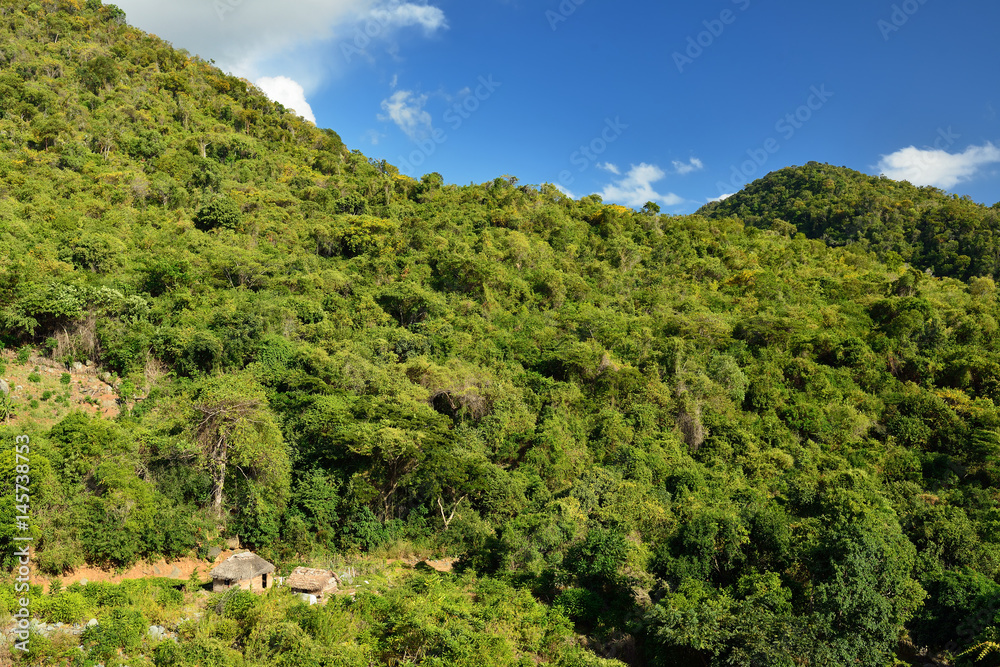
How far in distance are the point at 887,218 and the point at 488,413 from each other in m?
47.7

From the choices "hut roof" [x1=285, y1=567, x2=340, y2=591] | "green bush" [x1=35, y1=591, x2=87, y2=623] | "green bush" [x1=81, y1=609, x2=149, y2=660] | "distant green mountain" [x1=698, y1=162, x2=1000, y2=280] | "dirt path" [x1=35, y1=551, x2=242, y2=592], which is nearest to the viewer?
"green bush" [x1=81, y1=609, x2=149, y2=660]

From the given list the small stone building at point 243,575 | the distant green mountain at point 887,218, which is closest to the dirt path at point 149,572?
the small stone building at point 243,575

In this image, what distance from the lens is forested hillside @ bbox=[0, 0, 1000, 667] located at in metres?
11.5

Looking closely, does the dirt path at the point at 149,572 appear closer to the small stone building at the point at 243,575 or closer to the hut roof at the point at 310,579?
the small stone building at the point at 243,575

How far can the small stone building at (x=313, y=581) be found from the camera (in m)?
12.9

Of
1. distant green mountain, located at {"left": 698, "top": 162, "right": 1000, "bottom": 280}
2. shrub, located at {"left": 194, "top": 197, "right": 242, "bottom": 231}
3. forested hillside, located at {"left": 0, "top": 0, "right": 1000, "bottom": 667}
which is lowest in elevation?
forested hillside, located at {"left": 0, "top": 0, "right": 1000, "bottom": 667}

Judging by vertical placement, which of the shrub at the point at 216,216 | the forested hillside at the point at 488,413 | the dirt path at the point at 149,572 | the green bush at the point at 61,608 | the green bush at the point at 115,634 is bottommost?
the dirt path at the point at 149,572

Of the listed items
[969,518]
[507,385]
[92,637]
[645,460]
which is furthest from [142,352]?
[969,518]

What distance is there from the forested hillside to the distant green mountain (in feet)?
5.25

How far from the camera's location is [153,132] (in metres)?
37.3

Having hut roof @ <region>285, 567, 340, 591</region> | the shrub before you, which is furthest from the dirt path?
the shrub

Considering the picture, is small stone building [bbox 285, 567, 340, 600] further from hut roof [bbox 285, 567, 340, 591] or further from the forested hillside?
the forested hillside

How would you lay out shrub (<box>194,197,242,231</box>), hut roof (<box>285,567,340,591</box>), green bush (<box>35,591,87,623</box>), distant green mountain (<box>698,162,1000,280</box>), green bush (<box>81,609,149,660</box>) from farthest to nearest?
distant green mountain (<box>698,162,1000,280</box>), shrub (<box>194,197,242,231</box>), hut roof (<box>285,567,340,591</box>), green bush (<box>35,591,87,623</box>), green bush (<box>81,609,149,660</box>)

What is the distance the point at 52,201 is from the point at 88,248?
22.9 ft
